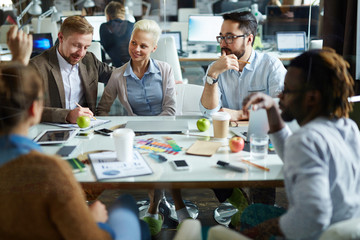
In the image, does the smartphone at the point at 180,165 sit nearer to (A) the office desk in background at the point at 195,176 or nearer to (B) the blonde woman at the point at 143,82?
(A) the office desk in background at the point at 195,176

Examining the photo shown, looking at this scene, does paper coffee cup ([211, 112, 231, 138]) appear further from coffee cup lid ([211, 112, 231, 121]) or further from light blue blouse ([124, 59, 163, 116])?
light blue blouse ([124, 59, 163, 116])

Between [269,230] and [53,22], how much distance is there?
114cm

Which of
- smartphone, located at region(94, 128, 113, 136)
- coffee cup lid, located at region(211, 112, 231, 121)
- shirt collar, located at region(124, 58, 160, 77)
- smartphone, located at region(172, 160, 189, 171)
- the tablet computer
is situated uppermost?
shirt collar, located at region(124, 58, 160, 77)

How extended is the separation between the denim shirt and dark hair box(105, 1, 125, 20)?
51 cm

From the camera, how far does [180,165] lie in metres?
1.20

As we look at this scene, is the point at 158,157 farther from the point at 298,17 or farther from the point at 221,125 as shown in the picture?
the point at 298,17

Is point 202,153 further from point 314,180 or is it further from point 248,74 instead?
point 314,180

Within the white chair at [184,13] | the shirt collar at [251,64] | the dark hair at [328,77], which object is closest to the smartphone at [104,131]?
the shirt collar at [251,64]

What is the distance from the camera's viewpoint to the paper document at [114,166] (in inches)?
44.1

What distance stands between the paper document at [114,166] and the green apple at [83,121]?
309 millimetres

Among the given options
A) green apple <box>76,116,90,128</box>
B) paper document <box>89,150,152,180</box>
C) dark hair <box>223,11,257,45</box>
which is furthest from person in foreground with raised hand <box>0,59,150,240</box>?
dark hair <box>223,11,257,45</box>

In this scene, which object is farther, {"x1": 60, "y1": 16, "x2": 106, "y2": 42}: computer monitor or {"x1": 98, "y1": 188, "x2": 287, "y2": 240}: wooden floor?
{"x1": 60, "y1": 16, "x2": 106, "y2": 42}: computer monitor

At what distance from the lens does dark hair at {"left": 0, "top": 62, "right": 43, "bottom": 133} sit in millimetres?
815

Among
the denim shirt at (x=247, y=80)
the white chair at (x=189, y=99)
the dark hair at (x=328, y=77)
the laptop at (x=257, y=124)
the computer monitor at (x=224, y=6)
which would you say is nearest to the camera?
the dark hair at (x=328, y=77)
